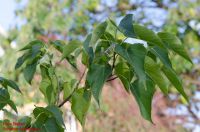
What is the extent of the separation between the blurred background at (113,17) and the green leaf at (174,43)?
410cm

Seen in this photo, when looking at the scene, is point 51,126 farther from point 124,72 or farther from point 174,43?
point 174,43

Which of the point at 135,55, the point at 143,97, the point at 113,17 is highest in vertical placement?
the point at 135,55

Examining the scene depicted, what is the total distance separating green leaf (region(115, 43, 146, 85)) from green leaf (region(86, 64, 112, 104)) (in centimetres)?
7

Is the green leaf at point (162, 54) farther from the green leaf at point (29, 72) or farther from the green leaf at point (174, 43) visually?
the green leaf at point (29, 72)

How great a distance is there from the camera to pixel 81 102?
1.15 meters

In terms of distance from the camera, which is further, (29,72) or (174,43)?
(29,72)

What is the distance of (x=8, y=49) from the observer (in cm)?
600

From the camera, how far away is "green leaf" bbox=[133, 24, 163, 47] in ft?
3.43

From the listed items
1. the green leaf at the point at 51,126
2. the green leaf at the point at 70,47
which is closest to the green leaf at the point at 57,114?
the green leaf at the point at 51,126

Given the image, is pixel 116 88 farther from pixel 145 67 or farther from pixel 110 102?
pixel 145 67

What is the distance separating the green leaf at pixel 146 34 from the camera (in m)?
1.05

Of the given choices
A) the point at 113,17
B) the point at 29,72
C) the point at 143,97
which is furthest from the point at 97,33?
the point at 113,17

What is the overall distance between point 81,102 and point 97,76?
125 millimetres

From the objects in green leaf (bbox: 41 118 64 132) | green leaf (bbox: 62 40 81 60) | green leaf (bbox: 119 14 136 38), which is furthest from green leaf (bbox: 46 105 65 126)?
green leaf (bbox: 119 14 136 38)
